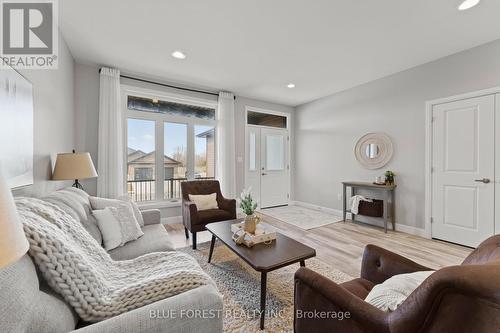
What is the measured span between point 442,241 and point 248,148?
A: 367cm

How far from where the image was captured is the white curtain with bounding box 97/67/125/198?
3252 mm

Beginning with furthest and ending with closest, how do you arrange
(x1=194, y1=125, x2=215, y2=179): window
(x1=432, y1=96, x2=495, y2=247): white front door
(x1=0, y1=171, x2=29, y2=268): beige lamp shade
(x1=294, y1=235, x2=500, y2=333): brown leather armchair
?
(x1=194, y1=125, x2=215, y2=179): window < (x1=432, y1=96, x2=495, y2=247): white front door < (x1=294, y1=235, x2=500, y2=333): brown leather armchair < (x1=0, y1=171, x2=29, y2=268): beige lamp shade

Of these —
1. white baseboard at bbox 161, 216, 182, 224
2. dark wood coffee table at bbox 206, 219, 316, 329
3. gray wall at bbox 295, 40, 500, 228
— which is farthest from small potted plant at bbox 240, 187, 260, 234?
gray wall at bbox 295, 40, 500, 228

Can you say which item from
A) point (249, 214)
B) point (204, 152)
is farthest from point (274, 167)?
point (249, 214)

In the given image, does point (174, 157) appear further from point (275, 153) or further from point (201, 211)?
point (275, 153)

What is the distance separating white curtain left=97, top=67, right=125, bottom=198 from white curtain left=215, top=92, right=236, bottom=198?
5.72ft

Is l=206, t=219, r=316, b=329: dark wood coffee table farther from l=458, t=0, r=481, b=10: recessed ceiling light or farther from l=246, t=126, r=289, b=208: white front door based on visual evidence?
l=246, t=126, r=289, b=208: white front door

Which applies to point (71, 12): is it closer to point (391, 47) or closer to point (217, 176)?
point (217, 176)

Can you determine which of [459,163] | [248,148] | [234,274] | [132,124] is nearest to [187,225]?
[234,274]

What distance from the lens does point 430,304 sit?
2.09 ft

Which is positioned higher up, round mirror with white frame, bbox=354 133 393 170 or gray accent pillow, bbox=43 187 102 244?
round mirror with white frame, bbox=354 133 393 170

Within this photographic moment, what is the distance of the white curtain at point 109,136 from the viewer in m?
3.25

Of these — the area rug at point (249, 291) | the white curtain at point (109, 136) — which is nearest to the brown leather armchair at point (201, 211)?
the area rug at point (249, 291)

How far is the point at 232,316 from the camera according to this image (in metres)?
1.58
